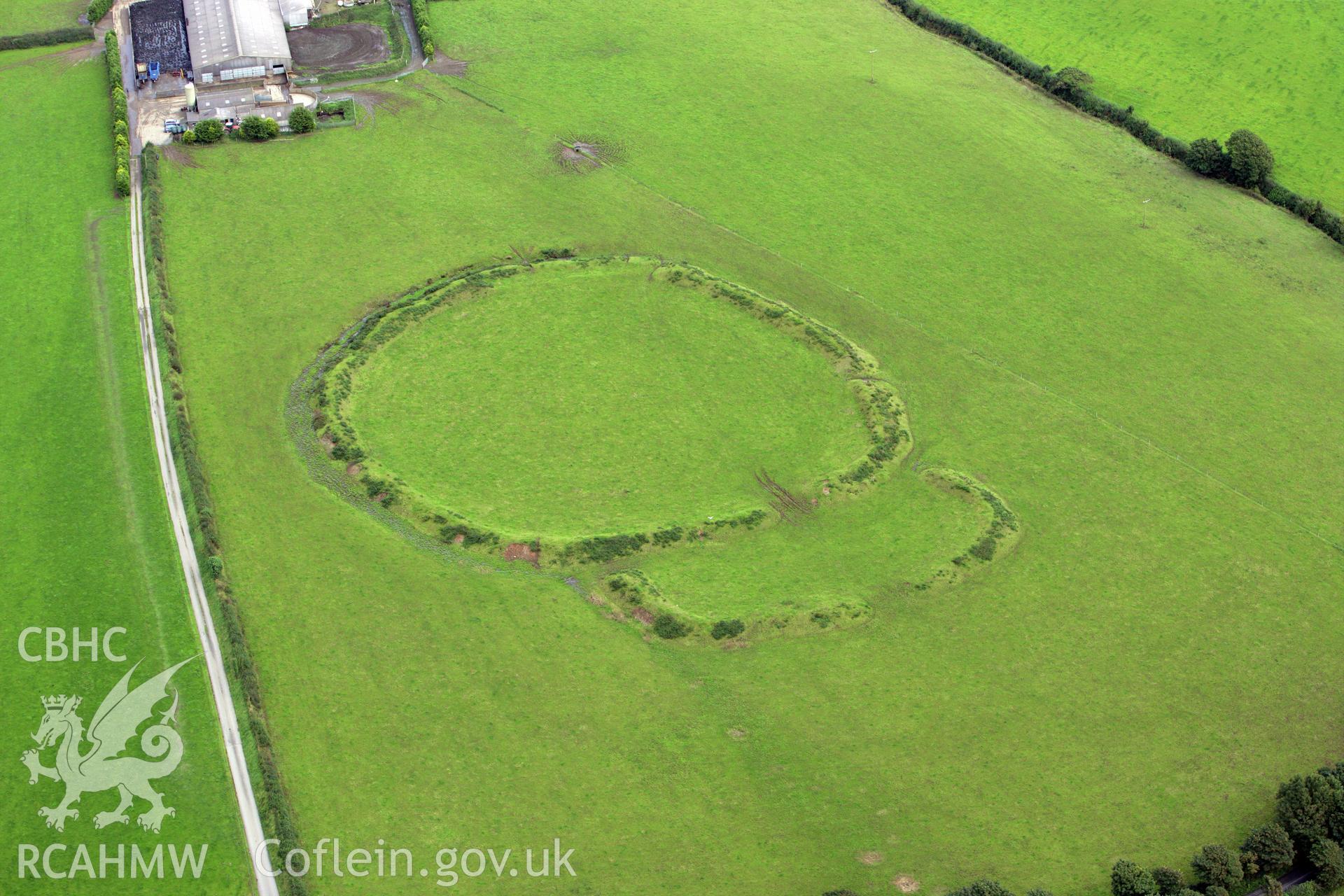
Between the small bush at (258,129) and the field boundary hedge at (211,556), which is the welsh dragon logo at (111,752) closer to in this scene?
the field boundary hedge at (211,556)

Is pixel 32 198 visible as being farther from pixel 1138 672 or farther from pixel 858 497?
pixel 1138 672

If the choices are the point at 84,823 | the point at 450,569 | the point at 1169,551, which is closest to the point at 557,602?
the point at 450,569

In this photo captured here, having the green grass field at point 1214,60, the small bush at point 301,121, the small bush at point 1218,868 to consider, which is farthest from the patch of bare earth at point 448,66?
the small bush at point 1218,868

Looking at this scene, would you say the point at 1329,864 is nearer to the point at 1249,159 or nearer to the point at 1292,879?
the point at 1292,879

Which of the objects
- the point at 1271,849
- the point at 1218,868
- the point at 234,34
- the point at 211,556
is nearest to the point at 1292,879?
the point at 1271,849

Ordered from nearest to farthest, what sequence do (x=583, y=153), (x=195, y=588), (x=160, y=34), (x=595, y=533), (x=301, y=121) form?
(x=195, y=588)
(x=595, y=533)
(x=301, y=121)
(x=583, y=153)
(x=160, y=34)

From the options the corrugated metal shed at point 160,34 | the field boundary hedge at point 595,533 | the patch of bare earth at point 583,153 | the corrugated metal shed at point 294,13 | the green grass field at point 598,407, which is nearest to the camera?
the field boundary hedge at point 595,533

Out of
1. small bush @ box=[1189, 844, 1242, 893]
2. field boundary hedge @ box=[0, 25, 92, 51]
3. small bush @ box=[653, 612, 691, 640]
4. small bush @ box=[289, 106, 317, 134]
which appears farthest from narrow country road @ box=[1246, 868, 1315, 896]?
field boundary hedge @ box=[0, 25, 92, 51]
